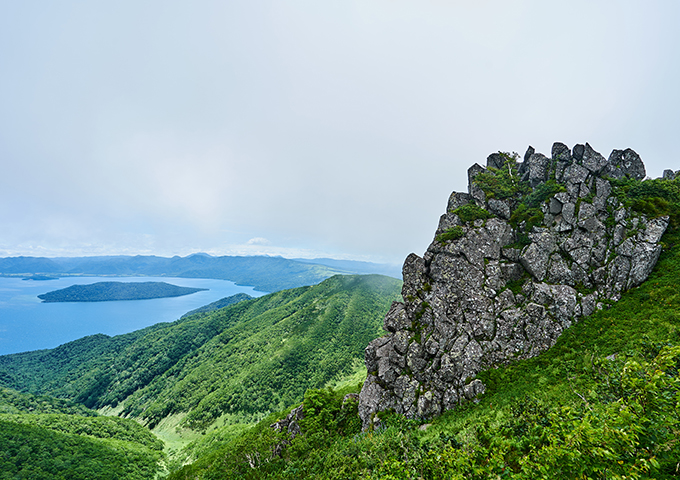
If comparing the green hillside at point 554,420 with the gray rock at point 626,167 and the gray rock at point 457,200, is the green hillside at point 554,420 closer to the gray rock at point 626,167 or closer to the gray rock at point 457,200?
the gray rock at point 626,167

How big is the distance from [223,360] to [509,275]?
130 metres

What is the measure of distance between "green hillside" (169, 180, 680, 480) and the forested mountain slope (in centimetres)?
6235

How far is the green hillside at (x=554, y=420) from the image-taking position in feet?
23.9

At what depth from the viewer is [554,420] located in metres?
9.43

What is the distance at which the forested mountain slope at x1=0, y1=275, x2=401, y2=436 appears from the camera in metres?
87.2

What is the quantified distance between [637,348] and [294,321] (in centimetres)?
12064

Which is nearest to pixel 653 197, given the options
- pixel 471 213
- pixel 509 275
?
pixel 509 275

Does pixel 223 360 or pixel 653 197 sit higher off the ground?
pixel 653 197

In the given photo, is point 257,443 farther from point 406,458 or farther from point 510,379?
point 510,379

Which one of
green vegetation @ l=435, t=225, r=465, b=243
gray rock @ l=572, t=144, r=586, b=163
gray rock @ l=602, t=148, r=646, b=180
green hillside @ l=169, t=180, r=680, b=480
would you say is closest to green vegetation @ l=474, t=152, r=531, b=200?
gray rock @ l=572, t=144, r=586, b=163

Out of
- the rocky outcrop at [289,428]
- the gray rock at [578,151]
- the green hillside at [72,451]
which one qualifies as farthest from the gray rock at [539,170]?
the green hillside at [72,451]

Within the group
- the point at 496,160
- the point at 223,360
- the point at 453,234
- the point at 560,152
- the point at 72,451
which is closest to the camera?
the point at 453,234

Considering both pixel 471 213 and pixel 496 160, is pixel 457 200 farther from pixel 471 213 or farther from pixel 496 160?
pixel 496 160

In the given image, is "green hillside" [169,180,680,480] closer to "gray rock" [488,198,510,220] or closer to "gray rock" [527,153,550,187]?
"gray rock" [527,153,550,187]
